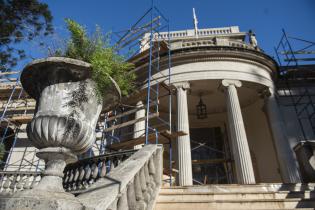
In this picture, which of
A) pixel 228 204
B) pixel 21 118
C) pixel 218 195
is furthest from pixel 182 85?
pixel 21 118

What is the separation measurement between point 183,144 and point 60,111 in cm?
666

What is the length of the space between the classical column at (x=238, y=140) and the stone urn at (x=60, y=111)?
22.0 feet

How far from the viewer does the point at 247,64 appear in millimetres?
11258

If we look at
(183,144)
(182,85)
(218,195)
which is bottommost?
(218,195)

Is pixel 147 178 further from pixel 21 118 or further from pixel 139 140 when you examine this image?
pixel 21 118

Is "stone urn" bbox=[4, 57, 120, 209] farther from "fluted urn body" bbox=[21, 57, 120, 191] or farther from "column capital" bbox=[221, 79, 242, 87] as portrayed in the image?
"column capital" bbox=[221, 79, 242, 87]

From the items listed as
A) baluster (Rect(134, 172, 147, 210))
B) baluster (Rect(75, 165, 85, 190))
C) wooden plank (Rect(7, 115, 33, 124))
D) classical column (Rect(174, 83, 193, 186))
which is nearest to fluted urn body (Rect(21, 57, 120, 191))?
baluster (Rect(134, 172, 147, 210))

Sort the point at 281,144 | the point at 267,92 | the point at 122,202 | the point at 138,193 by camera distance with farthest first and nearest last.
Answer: the point at 267,92
the point at 281,144
the point at 138,193
the point at 122,202

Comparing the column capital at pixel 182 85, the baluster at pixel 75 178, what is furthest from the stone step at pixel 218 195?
the column capital at pixel 182 85

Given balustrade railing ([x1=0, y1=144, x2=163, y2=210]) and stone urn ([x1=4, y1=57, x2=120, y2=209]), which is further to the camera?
stone urn ([x1=4, y1=57, x2=120, y2=209])

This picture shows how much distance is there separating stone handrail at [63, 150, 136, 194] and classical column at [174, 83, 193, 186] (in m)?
4.30

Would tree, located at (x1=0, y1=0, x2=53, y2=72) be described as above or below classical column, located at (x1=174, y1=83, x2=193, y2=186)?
above

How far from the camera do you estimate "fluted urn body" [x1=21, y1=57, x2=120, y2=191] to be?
2646 mm

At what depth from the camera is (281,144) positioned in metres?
9.86
